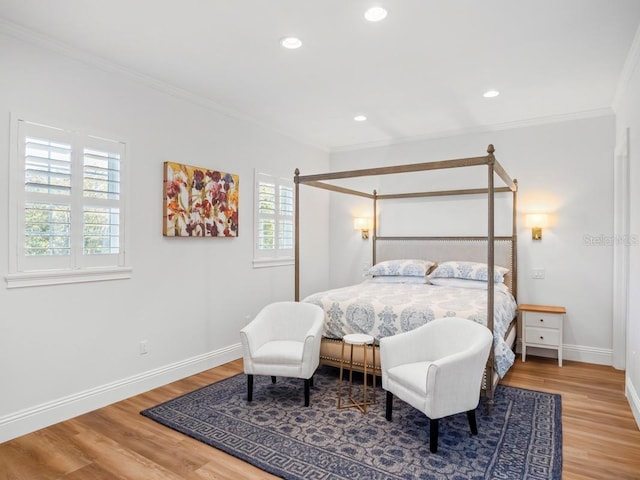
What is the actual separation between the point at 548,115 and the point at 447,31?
2.50m

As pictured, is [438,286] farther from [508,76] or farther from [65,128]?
[65,128]

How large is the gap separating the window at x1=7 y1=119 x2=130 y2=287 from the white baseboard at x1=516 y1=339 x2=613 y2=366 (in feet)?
14.7

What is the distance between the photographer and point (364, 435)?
9.04 ft

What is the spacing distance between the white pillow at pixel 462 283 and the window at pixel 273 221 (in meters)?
1.90

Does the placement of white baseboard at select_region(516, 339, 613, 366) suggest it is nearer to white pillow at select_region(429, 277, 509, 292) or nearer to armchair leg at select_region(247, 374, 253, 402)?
white pillow at select_region(429, 277, 509, 292)

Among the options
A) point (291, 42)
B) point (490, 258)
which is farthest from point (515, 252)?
point (291, 42)

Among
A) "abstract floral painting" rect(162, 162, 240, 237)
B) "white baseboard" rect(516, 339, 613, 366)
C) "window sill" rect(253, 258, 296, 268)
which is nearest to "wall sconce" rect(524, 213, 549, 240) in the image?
A: "white baseboard" rect(516, 339, 613, 366)

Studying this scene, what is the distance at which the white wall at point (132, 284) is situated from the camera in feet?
9.08

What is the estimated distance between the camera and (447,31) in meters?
2.72

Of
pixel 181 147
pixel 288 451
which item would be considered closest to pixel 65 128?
pixel 181 147

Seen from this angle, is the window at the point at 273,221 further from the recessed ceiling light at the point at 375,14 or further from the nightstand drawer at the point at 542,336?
the nightstand drawer at the point at 542,336

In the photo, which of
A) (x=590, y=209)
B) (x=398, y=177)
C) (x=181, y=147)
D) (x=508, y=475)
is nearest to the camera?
(x=508, y=475)

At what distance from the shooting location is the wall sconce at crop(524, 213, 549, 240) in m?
4.55

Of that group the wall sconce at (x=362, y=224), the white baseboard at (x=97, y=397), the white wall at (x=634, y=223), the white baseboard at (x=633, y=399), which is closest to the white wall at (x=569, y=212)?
the white wall at (x=634, y=223)
